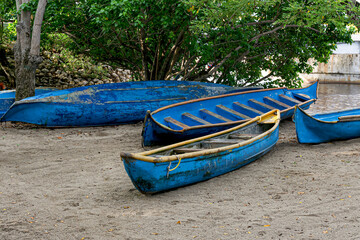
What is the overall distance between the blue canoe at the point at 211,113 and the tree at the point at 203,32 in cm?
171

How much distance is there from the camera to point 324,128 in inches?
305

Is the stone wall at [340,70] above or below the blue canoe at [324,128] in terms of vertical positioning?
below

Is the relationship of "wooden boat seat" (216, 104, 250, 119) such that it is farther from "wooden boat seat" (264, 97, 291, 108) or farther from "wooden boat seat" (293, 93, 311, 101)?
"wooden boat seat" (293, 93, 311, 101)

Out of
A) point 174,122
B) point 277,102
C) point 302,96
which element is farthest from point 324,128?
point 302,96

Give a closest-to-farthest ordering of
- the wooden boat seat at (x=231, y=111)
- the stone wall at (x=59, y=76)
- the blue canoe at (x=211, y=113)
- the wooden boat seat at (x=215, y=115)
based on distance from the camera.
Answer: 1. the blue canoe at (x=211, y=113)
2. the wooden boat seat at (x=215, y=115)
3. the wooden boat seat at (x=231, y=111)
4. the stone wall at (x=59, y=76)

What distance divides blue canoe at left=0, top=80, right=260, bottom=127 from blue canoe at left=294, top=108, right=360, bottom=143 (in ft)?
13.6


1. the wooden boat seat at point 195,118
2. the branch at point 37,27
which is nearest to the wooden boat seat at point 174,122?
the wooden boat seat at point 195,118

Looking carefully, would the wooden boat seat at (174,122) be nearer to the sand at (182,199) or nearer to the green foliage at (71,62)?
the sand at (182,199)

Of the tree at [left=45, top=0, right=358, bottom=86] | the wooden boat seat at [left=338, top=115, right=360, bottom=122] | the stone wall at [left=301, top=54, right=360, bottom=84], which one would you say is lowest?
the stone wall at [left=301, top=54, right=360, bottom=84]

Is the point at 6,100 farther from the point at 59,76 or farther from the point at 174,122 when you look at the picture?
the point at 59,76

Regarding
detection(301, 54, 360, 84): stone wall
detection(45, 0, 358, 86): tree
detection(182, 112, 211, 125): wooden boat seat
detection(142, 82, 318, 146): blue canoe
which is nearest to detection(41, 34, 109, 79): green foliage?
detection(45, 0, 358, 86): tree

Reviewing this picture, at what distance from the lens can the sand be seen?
4203 mm

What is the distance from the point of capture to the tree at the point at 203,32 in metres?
9.30

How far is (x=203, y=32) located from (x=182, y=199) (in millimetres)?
6535
